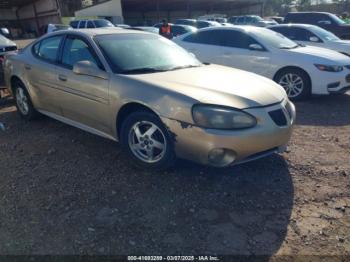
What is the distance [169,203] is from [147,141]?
800 mm

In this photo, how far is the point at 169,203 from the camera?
321cm

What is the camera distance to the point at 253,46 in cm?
728

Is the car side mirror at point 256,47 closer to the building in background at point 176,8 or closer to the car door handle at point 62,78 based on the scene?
the car door handle at point 62,78

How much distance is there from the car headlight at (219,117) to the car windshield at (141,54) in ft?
3.40

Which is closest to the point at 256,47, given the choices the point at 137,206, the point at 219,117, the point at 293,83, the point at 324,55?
the point at 293,83

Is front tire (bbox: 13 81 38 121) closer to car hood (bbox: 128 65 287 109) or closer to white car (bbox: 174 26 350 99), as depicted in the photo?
Result: car hood (bbox: 128 65 287 109)

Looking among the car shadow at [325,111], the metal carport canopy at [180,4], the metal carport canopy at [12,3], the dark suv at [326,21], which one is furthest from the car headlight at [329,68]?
the metal carport canopy at [12,3]

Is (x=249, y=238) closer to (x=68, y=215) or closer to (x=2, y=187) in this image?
(x=68, y=215)

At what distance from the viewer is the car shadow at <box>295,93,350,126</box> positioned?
5.67 m

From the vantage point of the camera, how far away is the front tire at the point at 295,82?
6.85m

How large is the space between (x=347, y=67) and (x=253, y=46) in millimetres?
1912

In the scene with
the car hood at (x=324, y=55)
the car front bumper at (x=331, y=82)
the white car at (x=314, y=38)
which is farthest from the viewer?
the white car at (x=314, y=38)

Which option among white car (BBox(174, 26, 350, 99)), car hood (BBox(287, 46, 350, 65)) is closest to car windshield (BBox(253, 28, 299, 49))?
white car (BBox(174, 26, 350, 99))

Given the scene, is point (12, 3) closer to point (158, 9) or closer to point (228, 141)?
point (158, 9)
